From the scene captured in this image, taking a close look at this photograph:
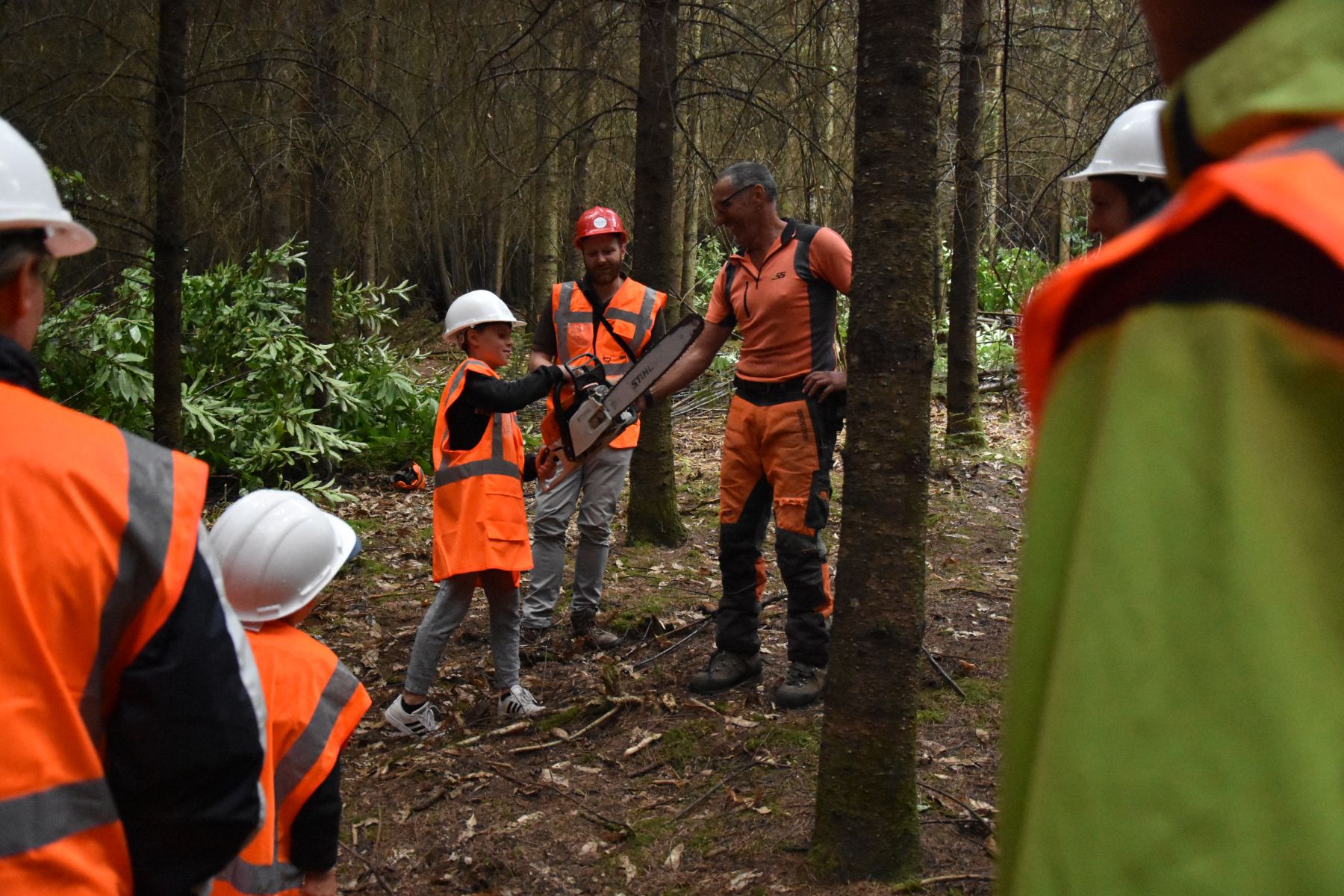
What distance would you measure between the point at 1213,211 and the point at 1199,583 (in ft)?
0.68

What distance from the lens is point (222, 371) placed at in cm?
970

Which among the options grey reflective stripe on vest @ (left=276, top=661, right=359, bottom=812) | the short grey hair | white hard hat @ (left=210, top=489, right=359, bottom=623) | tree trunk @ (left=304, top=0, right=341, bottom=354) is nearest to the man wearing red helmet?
the short grey hair

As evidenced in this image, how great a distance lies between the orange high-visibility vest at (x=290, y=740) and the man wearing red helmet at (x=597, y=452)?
3543mm

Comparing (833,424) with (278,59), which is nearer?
(833,424)

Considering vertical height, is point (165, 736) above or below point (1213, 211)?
below

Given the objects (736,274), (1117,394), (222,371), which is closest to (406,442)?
(222,371)

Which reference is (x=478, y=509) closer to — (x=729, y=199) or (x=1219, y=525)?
(x=729, y=199)

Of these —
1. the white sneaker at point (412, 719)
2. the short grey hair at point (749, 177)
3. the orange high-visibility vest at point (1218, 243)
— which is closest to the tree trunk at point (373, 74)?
the short grey hair at point (749, 177)

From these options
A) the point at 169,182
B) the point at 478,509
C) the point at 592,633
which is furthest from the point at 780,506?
the point at 169,182

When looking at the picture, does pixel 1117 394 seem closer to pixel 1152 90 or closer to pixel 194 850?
pixel 194 850

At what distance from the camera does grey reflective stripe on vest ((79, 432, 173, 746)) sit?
1420mm

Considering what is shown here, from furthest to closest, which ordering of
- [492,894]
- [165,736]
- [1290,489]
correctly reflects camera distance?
[492,894], [165,736], [1290,489]

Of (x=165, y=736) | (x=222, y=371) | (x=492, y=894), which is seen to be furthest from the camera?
(x=222, y=371)

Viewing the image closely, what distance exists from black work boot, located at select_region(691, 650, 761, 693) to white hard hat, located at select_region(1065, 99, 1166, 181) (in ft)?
8.77
